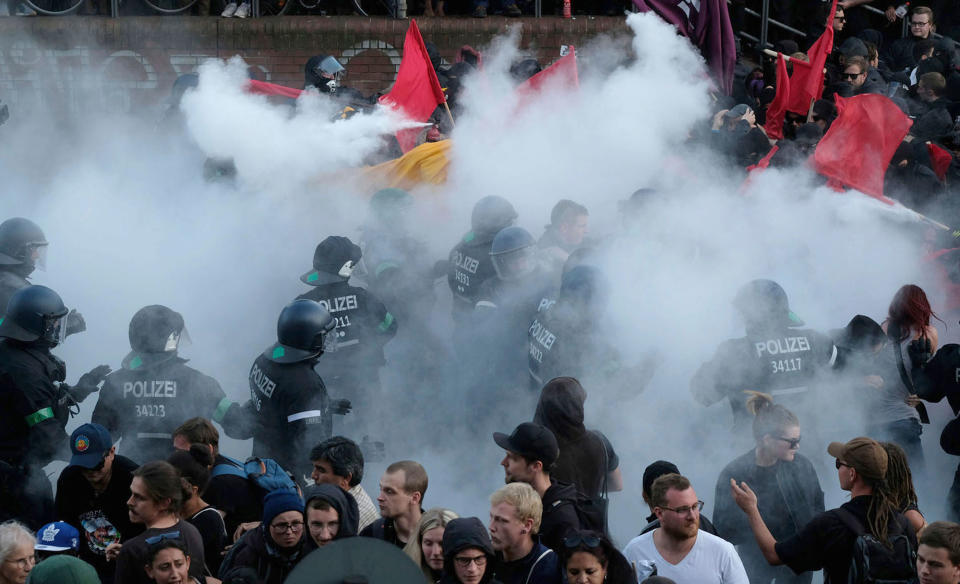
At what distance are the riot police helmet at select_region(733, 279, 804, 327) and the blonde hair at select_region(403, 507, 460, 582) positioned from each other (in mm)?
2293

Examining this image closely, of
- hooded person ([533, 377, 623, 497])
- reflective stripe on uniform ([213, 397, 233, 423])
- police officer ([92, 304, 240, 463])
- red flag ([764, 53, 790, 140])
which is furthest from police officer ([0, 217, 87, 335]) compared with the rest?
red flag ([764, 53, 790, 140])

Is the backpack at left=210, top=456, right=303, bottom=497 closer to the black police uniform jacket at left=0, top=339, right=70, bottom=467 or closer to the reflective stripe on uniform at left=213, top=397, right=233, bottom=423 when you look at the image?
the reflective stripe on uniform at left=213, top=397, right=233, bottom=423

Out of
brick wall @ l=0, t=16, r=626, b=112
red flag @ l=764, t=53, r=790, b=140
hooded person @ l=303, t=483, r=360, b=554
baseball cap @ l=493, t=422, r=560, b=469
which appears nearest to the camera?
hooded person @ l=303, t=483, r=360, b=554

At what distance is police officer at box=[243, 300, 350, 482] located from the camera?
6.09m

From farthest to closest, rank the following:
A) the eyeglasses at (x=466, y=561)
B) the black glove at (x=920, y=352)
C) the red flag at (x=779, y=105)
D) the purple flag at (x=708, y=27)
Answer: the purple flag at (x=708, y=27) < the red flag at (x=779, y=105) < the black glove at (x=920, y=352) < the eyeglasses at (x=466, y=561)

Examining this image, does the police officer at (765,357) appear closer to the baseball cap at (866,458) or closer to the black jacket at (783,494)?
the black jacket at (783,494)

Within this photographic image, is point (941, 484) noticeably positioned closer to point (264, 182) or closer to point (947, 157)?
point (947, 157)

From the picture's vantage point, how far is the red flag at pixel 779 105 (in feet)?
32.6

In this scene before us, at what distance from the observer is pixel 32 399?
6250 millimetres

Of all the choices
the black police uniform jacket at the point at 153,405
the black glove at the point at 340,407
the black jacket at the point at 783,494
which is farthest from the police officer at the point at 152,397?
the black jacket at the point at 783,494

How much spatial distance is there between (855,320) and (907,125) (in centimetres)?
252

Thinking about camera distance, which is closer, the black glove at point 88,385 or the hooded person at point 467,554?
the hooded person at point 467,554

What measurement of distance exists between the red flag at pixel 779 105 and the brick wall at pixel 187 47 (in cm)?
269

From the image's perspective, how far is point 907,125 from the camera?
864cm
